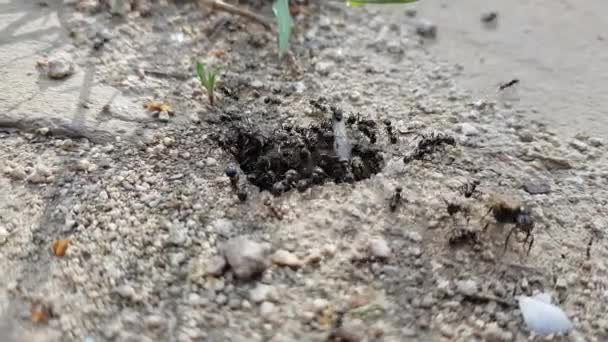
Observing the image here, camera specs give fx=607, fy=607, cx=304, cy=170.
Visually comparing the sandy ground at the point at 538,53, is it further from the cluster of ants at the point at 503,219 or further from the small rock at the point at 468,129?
the cluster of ants at the point at 503,219

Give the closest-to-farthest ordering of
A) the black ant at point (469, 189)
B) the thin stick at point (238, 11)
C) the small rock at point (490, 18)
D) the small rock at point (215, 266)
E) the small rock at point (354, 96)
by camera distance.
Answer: the small rock at point (215, 266) < the black ant at point (469, 189) < the small rock at point (354, 96) < the thin stick at point (238, 11) < the small rock at point (490, 18)

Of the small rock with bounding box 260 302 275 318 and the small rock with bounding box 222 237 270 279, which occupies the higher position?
the small rock with bounding box 222 237 270 279

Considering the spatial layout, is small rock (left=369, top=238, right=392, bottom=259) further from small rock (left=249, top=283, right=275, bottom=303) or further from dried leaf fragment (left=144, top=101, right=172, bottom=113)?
dried leaf fragment (left=144, top=101, right=172, bottom=113)

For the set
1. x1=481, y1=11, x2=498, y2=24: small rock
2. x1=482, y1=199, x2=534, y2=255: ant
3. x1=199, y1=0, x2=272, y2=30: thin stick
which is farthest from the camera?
x1=481, y1=11, x2=498, y2=24: small rock

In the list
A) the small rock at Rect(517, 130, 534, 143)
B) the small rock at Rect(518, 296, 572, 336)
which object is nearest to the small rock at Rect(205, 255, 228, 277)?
the small rock at Rect(518, 296, 572, 336)

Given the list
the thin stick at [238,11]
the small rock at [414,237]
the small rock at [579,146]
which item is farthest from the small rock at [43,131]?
the small rock at [579,146]

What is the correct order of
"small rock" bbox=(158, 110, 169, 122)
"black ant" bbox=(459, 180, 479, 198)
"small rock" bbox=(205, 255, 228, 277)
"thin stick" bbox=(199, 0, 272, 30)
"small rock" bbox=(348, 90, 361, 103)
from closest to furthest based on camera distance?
"small rock" bbox=(205, 255, 228, 277)
"black ant" bbox=(459, 180, 479, 198)
"small rock" bbox=(158, 110, 169, 122)
"small rock" bbox=(348, 90, 361, 103)
"thin stick" bbox=(199, 0, 272, 30)

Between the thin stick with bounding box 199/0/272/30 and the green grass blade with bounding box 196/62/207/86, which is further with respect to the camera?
the thin stick with bounding box 199/0/272/30

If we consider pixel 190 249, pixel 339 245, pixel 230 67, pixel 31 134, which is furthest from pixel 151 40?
pixel 339 245

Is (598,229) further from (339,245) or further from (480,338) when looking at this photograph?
(339,245)
